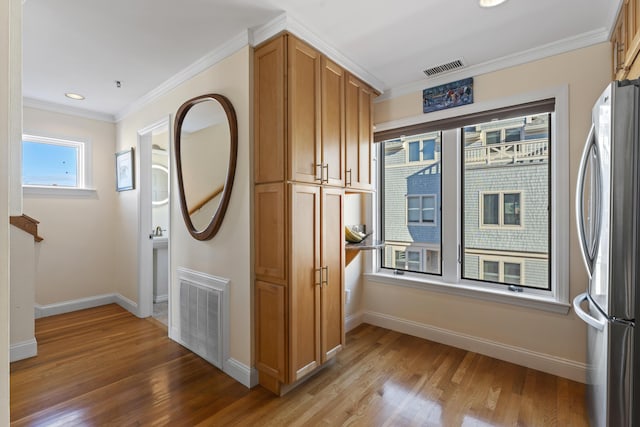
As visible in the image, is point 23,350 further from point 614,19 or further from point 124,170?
point 614,19

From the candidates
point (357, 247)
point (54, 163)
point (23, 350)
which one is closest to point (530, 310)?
point (357, 247)

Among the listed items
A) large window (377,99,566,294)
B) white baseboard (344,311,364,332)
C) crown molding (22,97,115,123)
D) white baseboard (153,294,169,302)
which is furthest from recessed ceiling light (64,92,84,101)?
white baseboard (344,311,364,332)

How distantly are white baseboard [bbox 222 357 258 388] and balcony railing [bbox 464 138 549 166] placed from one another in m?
2.54

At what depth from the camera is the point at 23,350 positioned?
2516mm

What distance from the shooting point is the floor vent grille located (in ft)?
7.60

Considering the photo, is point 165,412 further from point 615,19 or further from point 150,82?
point 615,19

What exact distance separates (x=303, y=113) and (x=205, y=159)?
999mm

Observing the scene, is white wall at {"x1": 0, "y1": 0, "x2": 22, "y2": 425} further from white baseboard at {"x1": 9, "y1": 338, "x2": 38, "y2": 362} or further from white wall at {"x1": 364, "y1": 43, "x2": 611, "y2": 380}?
white wall at {"x1": 364, "y1": 43, "x2": 611, "y2": 380}

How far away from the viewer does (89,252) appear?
380 centimetres

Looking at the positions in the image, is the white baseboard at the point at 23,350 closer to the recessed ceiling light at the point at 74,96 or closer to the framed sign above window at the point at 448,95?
the recessed ceiling light at the point at 74,96

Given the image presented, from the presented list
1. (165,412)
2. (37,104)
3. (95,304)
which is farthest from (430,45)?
(95,304)

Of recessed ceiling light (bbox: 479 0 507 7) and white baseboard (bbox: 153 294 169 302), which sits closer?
recessed ceiling light (bbox: 479 0 507 7)

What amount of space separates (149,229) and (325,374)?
104 inches

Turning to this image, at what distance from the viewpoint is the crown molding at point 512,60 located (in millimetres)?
2082
